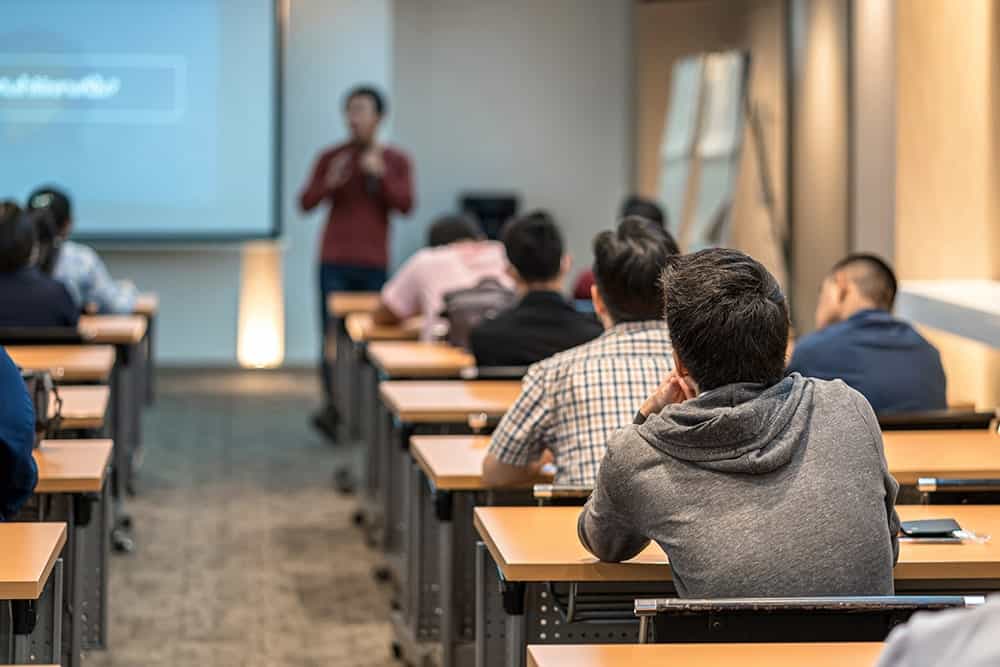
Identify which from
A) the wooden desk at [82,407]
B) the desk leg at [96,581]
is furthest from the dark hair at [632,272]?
the desk leg at [96,581]

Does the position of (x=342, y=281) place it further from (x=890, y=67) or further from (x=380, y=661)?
(x=380, y=661)

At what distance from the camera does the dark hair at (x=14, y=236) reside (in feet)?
17.9

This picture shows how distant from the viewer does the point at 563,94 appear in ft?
35.4

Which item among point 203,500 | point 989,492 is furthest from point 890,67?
point 989,492

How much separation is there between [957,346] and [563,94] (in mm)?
4971

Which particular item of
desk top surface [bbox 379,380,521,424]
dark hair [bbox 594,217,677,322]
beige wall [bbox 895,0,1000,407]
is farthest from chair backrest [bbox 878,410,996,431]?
beige wall [bbox 895,0,1000,407]

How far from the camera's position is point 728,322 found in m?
2.37

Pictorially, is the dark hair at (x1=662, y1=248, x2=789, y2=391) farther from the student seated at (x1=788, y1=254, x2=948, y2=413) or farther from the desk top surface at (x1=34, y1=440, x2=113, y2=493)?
the student seated at (x1=788, y1=254, x2=948, y2=413)

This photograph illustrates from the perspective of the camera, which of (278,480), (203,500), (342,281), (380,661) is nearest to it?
(380,661)

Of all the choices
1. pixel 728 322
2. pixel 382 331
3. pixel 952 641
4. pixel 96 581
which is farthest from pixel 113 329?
pixel 952 641

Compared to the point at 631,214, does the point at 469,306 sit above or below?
below

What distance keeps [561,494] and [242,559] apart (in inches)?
116

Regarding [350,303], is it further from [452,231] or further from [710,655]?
[710,655]

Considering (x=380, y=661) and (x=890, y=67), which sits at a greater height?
(x=890, y=67)
